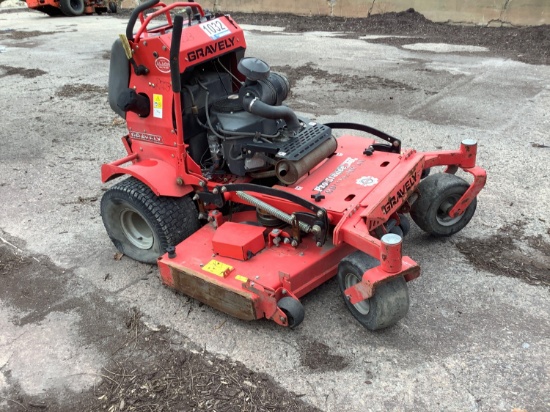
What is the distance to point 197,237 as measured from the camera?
3.58 meters

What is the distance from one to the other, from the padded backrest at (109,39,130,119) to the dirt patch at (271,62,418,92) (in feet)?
15.0

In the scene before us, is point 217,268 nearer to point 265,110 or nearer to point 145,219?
point 145,219

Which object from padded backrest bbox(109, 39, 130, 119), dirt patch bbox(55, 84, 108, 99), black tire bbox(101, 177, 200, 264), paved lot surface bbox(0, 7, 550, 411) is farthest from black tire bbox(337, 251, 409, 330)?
dirt patch bbox(55, 84, 108, 99)

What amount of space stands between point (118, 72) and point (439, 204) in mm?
2421

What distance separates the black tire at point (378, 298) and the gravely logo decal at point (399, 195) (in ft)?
1.09

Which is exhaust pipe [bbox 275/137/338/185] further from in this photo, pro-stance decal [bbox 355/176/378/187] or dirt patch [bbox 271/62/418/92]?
dirt patch [bbox 271/62/418/92]

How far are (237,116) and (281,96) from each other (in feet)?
1.27

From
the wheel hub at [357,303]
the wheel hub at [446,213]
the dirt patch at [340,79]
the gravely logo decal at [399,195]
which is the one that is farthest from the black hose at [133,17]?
the dirt patch at [340,79]

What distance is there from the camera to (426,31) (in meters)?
11.5

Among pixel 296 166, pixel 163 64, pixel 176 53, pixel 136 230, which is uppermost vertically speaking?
pixel 176 53

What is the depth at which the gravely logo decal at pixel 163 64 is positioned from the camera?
3419mm

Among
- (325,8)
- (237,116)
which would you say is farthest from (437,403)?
(325,8)


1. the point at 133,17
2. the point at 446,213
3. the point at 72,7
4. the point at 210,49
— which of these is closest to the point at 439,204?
the point at 446,213

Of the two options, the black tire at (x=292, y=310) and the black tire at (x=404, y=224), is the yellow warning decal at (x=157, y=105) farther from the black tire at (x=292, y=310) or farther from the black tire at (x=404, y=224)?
the black tire at (x=404, y=224)
